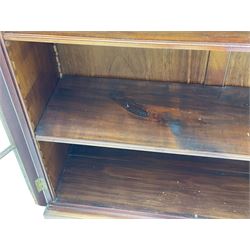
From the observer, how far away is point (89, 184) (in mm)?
1069

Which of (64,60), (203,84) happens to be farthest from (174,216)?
(64,60)

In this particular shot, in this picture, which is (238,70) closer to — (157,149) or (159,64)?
(159,64)

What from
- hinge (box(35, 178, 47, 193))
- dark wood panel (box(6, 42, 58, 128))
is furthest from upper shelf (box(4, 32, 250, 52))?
hinge (box(35, 178, 47, 193))

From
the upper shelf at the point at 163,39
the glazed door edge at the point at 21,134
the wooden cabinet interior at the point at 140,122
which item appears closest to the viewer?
the upper shelf at the point at 163,39

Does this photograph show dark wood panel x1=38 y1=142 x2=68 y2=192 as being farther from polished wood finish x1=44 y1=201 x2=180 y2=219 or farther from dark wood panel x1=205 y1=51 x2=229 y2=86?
dark wood panel x1=205 y1=51 x2=229 y2=86

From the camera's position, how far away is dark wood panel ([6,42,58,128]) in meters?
0.76

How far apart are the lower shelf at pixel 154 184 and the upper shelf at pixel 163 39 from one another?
529 millimetres

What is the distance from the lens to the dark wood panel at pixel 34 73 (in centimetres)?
76

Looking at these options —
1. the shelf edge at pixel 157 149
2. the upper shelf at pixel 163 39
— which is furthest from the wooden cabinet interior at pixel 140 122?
the upper shelf at pixel 163 39

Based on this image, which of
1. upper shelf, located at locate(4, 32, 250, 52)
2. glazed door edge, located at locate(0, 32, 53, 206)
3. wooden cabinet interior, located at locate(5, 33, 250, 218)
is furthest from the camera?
wooden cabinet interior, located at locate(5, 33, 250, 218)

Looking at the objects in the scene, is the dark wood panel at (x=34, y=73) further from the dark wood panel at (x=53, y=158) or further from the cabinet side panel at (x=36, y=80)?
the dark wood panel at (x=53, y=158)

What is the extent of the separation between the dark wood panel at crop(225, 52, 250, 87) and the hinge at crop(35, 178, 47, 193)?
0.58 meters
